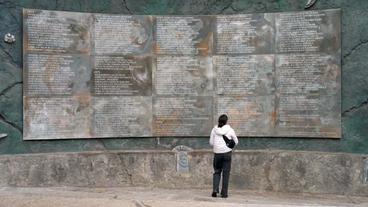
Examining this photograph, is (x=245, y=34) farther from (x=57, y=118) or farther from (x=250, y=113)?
(x=57, y=118)

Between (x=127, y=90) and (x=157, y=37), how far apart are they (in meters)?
1.36

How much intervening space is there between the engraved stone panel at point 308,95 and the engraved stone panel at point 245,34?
1.72ft

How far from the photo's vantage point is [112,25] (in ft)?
38.2

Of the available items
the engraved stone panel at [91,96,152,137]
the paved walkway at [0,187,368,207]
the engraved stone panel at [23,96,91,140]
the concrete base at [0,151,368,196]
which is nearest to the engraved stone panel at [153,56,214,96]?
the engraved stone panel at [91,96,152,137]

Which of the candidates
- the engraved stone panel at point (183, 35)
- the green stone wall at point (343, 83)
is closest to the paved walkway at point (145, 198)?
the green stone wall at point (343, 83)

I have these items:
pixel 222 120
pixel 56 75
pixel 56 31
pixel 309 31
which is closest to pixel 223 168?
pixel 222 120

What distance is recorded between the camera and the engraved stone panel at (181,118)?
1173 cm

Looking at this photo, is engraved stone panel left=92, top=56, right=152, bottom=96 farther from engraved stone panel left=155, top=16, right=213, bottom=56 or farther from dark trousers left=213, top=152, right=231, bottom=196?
dark trousers left=213, top=152, right=231, bottom=196

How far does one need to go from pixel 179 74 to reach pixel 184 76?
0.12 meters

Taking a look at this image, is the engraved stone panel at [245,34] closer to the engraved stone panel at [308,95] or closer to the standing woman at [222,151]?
the engraved stone panel at [308,95]

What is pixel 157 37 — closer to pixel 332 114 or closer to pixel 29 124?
pixel 29 124

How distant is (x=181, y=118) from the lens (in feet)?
38.5

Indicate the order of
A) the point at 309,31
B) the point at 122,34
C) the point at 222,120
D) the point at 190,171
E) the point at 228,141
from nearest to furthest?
the point at 228,141, the point at 222,120, the point at 309,31, the point at 190,171, the point at 122,34

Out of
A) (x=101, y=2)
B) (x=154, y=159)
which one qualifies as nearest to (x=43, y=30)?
(x=101, y=2)
